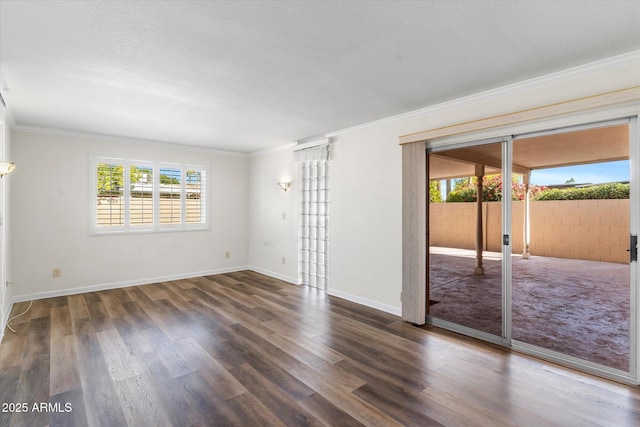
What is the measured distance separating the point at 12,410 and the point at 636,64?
16.7 ft

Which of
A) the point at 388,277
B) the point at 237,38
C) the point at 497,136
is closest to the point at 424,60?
the point at 497,136

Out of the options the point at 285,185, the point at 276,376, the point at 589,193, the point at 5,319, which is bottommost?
the point at 276,376

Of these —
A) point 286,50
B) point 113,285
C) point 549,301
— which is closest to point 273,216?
point 113,285

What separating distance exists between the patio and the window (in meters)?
4.61

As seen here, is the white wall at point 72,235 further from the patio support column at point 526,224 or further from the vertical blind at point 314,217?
the patio support column at point 526,224

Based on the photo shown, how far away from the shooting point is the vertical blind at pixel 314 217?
201 inches

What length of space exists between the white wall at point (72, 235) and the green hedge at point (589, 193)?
18.7 feet

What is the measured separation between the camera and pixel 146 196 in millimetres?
5574

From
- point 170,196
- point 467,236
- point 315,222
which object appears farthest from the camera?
point 170,196

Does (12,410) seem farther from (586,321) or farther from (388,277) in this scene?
(586,321)

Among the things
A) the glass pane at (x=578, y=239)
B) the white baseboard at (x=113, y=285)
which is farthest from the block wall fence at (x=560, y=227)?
the white baseboard at (x=113, y=285)

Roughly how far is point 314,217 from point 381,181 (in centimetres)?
161

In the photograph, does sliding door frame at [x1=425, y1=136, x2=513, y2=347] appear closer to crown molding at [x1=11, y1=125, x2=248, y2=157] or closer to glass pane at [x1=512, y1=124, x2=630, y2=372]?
glass pane at [x1=512, y1=124, x2=630, y2=372]

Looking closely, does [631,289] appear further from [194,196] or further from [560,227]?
[194,196]
